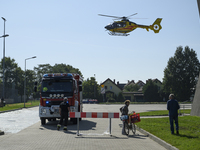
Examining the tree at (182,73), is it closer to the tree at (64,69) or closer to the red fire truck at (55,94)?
the tree at (64,69)

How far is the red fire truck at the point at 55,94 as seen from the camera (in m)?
18.2

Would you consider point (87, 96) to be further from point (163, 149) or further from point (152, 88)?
point (163, 149)

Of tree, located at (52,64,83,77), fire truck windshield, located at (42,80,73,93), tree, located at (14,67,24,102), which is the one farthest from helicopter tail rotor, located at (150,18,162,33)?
tree, located at (52,64,83,77)

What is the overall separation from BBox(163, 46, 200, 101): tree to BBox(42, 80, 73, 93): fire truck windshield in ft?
217

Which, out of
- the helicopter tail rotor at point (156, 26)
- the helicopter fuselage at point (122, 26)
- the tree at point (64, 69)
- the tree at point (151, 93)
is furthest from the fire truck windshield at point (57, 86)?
the tree at point (64, 69)

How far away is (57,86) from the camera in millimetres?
18734

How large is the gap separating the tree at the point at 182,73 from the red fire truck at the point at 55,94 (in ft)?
217

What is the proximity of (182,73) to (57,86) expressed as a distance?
229 feet

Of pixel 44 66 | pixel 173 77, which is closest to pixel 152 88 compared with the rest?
pixel 173 77

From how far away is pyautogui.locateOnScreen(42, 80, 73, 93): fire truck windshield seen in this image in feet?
61.0

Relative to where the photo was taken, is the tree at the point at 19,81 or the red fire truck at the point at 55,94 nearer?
the red fire truck at the point at 55,94

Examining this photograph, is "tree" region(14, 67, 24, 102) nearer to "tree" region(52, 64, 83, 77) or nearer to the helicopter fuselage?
"tree" region(52, 64, 83, 77)

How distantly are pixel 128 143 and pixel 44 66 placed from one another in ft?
392

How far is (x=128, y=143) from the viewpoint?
11023mm
